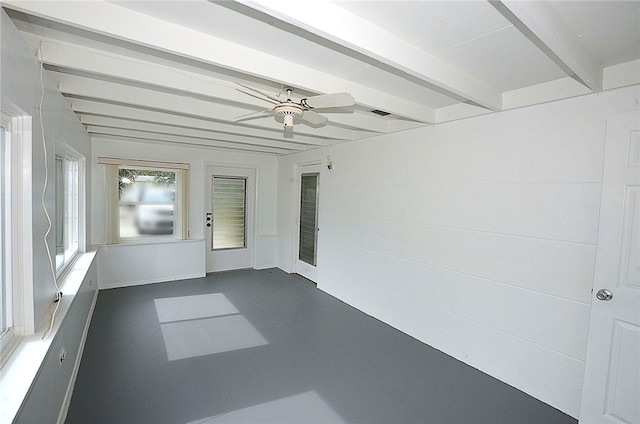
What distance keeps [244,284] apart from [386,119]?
3.38 meters

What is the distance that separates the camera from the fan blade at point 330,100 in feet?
6.55

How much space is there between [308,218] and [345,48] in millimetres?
3769

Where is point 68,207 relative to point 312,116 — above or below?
below

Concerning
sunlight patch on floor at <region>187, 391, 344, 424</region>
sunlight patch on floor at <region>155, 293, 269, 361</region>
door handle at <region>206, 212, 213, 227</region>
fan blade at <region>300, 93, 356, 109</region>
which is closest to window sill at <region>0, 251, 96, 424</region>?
sunlight patch on floor at <region>187, 391, 344, 424</region>

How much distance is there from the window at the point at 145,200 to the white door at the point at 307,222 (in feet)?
6.39

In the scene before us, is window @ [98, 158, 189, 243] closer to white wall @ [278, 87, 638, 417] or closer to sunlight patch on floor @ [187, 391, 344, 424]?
white wall @ [278, 87, 638, 417]

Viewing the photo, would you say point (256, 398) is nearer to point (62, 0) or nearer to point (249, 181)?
point (62, 0)

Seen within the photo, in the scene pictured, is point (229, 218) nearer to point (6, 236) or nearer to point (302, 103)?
point (302, 103)

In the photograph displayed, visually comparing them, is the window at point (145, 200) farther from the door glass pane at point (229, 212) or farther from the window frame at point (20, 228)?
the window frame at point (20, 228)

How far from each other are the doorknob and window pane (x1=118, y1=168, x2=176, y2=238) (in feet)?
17.7

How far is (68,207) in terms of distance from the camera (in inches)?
133

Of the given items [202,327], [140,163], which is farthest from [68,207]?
[202,327]

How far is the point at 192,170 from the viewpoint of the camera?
5.38 meters

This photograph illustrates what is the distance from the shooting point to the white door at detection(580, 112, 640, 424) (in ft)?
6.22
